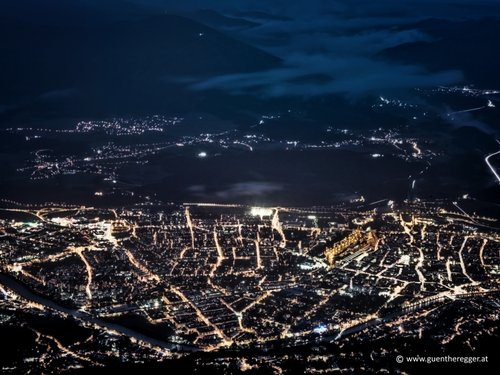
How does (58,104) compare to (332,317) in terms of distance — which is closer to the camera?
(332,317)

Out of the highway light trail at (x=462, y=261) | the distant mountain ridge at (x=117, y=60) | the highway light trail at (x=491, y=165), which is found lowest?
the highway light trail at (x=462, y=261)

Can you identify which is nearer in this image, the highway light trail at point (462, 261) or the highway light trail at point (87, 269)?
the highway light trail at point (87, 269)

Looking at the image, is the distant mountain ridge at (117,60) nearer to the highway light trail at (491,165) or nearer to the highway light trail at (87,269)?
the highway light trail at (491,165)

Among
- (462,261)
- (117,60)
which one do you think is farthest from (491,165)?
(117,60)

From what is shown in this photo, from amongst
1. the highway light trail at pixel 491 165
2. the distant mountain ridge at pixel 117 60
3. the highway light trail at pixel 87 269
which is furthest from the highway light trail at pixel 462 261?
the distant mountain ridge at pixel 117 60

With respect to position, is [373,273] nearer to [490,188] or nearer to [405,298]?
[405,298]

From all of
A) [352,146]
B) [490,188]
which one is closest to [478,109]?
[352,146]

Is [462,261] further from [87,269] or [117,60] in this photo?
[117,60]

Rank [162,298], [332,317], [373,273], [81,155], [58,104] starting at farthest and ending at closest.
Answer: [58,104] < [81,155] < [373,273] < [162,298] < [332,317]

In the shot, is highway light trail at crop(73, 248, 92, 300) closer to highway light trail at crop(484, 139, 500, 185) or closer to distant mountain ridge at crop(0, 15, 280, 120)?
highway light trail at crop(484, 139, 500, 185)

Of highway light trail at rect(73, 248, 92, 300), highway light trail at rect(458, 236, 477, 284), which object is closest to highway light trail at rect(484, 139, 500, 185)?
highway light trail at rect(458, 236, 477, 284)

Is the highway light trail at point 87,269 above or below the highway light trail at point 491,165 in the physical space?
below
